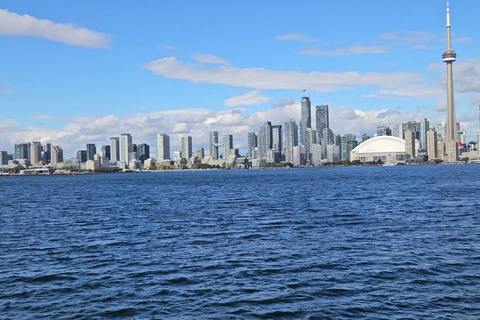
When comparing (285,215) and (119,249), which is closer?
(119,249)

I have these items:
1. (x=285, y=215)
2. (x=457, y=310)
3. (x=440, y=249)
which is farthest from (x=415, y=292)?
(x=285, y=215)

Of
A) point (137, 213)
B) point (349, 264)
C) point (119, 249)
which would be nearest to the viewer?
point (349, 264)

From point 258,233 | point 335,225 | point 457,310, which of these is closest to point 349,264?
point 457,310

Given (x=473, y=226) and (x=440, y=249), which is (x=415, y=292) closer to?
(x=440, y=249)

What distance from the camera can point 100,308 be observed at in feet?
68.7

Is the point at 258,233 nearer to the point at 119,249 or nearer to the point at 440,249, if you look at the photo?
the point at 119,249

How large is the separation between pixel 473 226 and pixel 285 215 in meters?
17.8

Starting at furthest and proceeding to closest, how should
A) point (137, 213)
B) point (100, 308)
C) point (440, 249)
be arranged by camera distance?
point (137, 213) < point (440, 249) < point (100, 308)

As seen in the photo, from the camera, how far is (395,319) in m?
18.9

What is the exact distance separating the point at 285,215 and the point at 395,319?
33.6 metres

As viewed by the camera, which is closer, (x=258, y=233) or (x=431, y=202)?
(x=258, y=233)

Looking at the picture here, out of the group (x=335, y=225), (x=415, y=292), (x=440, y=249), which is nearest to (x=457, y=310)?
(x=415, y=292)

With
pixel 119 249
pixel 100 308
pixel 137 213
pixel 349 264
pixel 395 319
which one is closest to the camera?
pixel 395 319

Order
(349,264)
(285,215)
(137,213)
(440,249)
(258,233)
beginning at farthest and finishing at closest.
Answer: (137,213) → (285,215) → (258,233) → (440,249) → (349,264)
